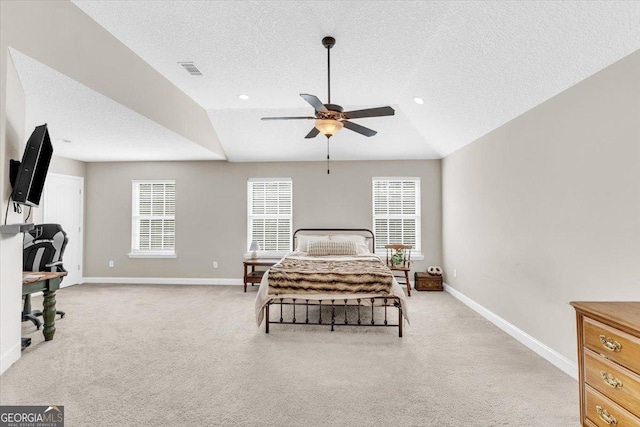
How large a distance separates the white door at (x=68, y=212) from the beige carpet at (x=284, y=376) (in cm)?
255

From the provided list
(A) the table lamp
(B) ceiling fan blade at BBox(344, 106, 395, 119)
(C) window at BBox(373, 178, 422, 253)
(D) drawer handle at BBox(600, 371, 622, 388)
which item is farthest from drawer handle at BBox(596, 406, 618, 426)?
(A) the table lamp

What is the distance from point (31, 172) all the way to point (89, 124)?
1605 mm

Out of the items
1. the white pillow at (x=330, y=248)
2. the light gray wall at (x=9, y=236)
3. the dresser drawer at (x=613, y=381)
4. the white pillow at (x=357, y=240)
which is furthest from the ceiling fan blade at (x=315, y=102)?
the white pillow at (x=357, y=240)

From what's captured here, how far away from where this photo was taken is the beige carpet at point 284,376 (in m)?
2.27

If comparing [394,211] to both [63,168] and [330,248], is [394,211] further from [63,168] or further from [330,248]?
[63,168]

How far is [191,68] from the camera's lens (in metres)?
3.76

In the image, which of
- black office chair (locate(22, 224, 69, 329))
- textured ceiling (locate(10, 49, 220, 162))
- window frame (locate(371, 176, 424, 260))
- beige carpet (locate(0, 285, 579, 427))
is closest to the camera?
beige carpet (locate(0, 285, 579, 427))

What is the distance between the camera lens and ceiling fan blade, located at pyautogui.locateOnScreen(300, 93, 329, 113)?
9.16 feet

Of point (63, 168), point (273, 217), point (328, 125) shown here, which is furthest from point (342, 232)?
point (63, 168)

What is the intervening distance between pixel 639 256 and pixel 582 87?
1393 millimetres

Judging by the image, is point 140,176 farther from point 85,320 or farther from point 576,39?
point 576,39

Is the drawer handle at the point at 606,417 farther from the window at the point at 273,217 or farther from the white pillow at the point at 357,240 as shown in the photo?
the window at the point at 273,217

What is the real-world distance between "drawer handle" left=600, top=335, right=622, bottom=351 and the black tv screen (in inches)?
165

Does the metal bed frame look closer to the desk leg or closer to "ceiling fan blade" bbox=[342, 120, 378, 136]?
"ceiling fan blade" bbox=[342, 120, 378, 136]
